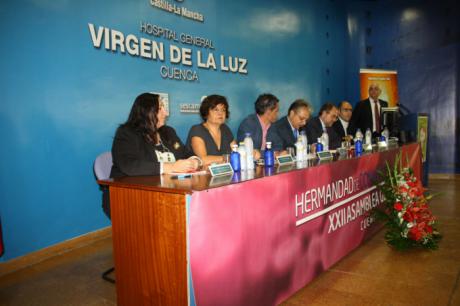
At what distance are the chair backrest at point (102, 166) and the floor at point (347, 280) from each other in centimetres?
71

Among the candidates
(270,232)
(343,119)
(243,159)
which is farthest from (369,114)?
(270,232)

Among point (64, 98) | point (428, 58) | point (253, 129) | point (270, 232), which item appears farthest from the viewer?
point (428, 58)

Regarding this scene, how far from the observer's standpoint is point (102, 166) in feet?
7.22

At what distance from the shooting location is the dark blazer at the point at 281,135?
9.51ft

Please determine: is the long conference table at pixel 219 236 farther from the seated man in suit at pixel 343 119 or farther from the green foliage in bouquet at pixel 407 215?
the seated man in suit at pixel 343 119

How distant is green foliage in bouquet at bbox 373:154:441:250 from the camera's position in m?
2.49

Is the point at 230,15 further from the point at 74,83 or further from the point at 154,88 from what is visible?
the point at 74,83

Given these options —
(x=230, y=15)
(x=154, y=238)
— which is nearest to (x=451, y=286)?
(x=154, y=238)

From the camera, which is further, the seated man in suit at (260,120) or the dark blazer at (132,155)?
the seated man in suit at (260,120)

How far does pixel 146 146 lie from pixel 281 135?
4.70 feet

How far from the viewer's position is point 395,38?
21.2ft

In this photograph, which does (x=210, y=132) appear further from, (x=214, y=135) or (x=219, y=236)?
(x=219, y=236)

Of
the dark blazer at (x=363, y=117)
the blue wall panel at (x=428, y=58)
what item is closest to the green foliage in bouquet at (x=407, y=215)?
the dark blazer at (x=363, y=117)

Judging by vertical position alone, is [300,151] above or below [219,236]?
above
